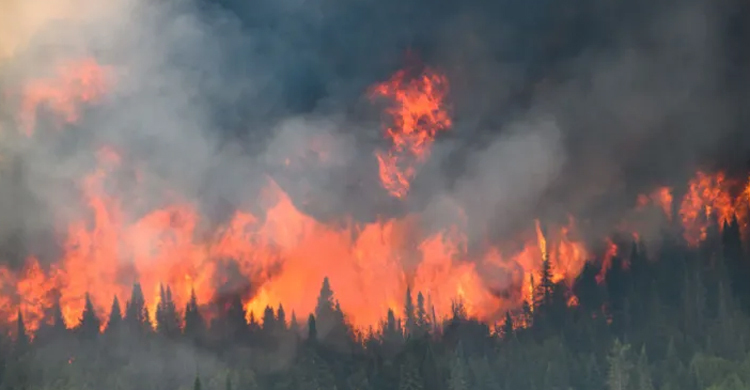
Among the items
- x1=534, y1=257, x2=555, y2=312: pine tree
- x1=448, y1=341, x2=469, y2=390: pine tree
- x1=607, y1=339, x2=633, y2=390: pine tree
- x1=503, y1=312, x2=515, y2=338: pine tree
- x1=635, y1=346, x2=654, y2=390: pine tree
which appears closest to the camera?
x1=448, y1=341, x2=469, y2=390: pine tree

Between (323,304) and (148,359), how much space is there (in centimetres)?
2338

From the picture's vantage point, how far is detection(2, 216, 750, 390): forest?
436 feet

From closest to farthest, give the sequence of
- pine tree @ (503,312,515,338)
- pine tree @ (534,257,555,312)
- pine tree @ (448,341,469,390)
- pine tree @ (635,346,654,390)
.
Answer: pine tree @ (448,341,469,390) < pine tree @ (635,346,654,390) < pine tree @ (503,312,515,338) < pine tree @ (534,257,555,312)

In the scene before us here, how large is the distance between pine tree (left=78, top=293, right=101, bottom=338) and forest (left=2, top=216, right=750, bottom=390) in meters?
0.13

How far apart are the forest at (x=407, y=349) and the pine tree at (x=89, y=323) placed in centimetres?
13

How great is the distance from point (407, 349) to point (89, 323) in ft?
134

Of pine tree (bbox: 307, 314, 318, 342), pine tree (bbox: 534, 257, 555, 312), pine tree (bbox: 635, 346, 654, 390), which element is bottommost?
pine tree (bbox: 635, 346, 654, 390)

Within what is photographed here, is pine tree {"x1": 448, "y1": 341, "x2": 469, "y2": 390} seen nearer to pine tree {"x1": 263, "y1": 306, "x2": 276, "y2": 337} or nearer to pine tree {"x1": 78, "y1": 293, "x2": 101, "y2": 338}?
pine tree {"x1": 263, "y1": 306, "x2": 276, "y2": 337}

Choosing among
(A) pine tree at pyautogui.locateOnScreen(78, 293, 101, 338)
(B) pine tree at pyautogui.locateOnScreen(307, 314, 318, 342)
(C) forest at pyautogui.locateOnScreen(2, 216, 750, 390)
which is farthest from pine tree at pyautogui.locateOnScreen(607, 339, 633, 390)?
(A) pine tree at pyautogui.locateOnScreen(78, 293, 101, 338)

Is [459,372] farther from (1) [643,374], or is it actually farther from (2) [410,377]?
(1) [643,374]

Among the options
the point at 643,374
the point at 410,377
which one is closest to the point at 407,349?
the point at 410,377

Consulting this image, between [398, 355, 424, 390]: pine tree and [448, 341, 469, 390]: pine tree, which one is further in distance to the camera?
[448, 341, 469, 390]: pine tree

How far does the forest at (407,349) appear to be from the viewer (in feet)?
436

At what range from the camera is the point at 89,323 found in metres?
137
